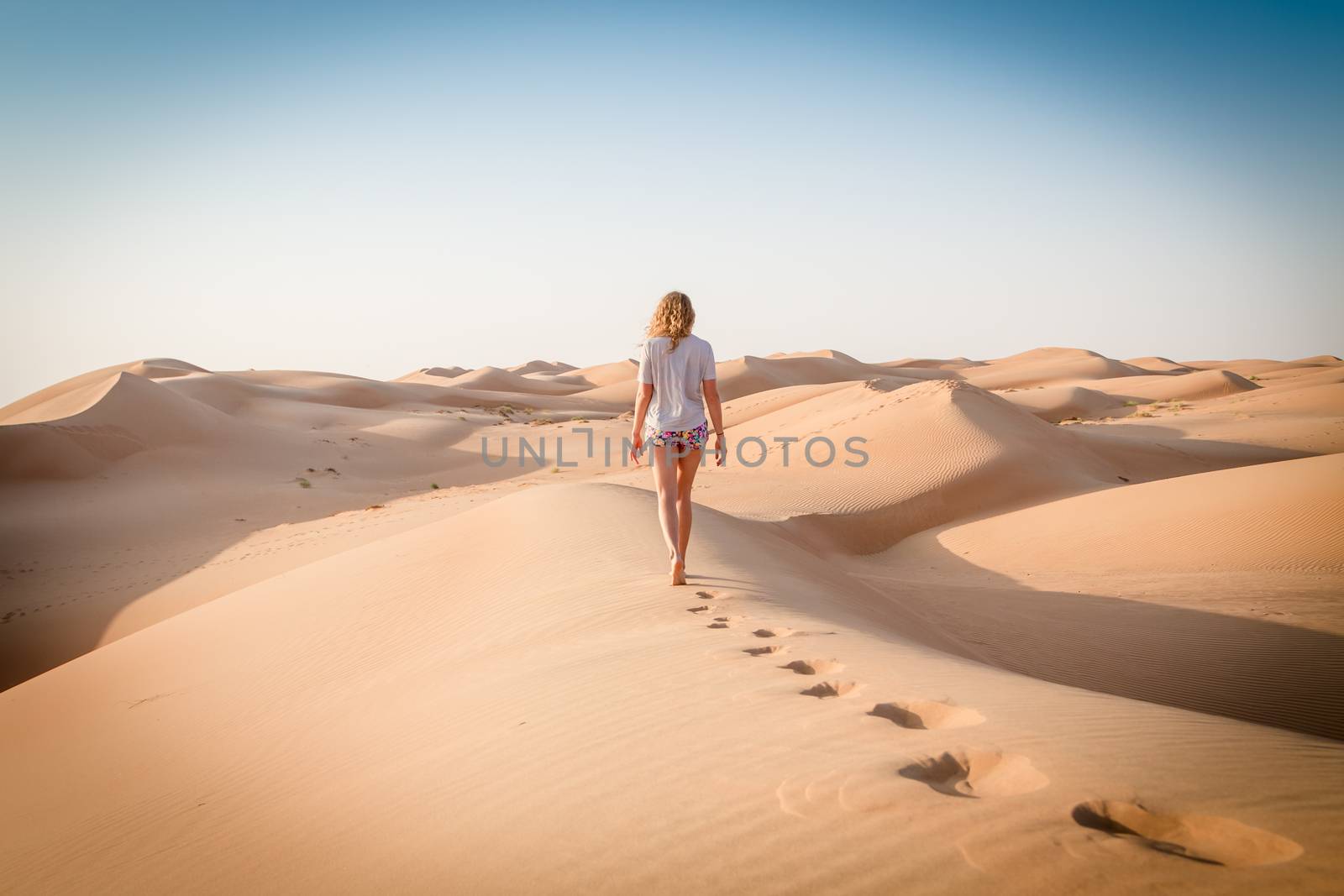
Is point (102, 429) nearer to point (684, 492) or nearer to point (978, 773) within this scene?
point (684, 492)

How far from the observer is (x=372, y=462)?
75.4ft

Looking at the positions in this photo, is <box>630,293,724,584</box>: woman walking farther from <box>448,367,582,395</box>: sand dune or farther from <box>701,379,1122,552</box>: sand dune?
<box>448,367,582,395</box>: sand dune

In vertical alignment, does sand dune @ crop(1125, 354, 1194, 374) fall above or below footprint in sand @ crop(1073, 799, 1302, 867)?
above

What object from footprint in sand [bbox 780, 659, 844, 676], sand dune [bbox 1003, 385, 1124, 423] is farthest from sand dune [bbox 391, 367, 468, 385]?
footprint in sand [bbox 780, 659, 844, 676]

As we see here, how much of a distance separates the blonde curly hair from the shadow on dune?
287cm

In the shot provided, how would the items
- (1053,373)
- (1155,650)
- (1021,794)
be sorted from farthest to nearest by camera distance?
(1053,373), (1155,650), (1021,794)

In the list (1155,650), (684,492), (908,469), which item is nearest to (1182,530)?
(1155,650)

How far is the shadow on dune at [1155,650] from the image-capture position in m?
5.45

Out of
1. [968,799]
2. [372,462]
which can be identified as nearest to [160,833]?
[968,799]

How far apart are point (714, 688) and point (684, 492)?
215 cm

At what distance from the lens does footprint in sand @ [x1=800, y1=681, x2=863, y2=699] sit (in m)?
3.07

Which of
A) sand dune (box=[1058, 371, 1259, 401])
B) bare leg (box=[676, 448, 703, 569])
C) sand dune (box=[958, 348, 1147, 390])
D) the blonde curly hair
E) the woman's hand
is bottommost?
bare leg (box=[676, 448, 703, 569])

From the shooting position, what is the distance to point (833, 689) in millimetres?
3158

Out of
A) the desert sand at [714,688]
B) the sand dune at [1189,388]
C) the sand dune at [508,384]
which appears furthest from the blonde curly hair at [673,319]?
the sand dune at [508,384]
